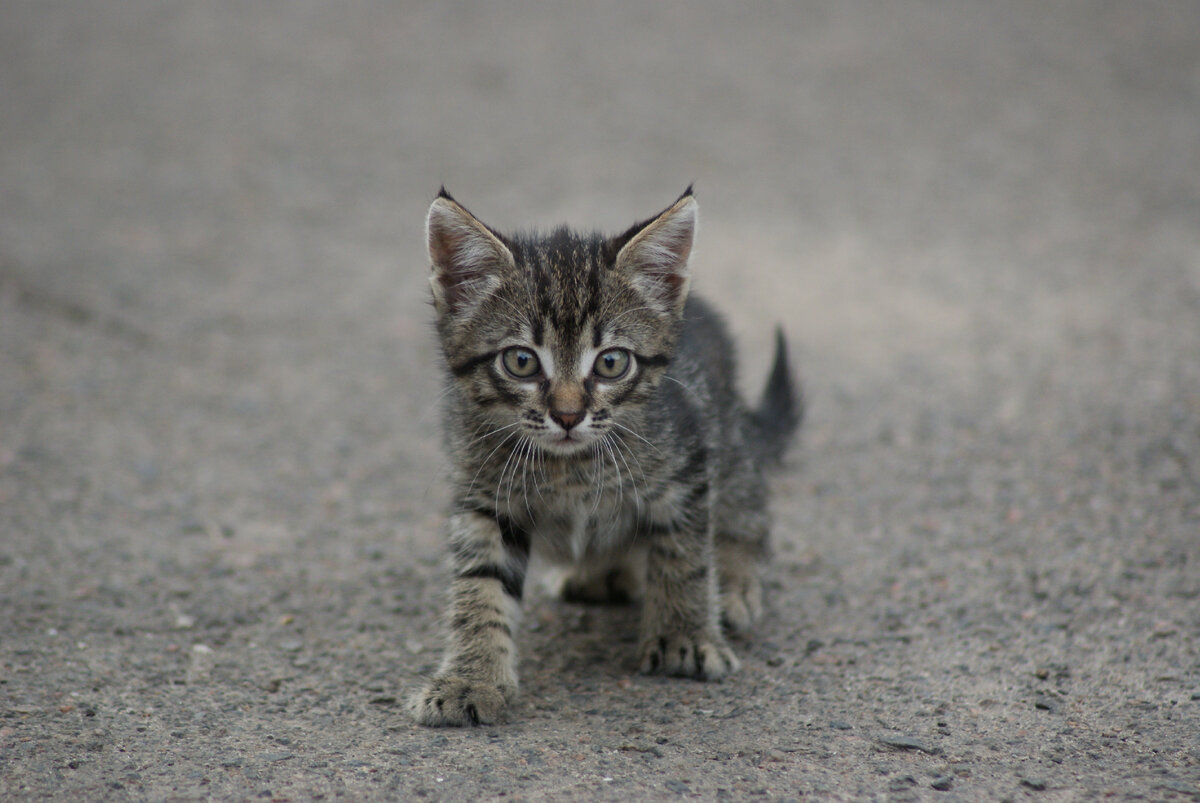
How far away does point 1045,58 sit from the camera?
1066cm

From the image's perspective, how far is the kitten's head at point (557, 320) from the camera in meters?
3.59

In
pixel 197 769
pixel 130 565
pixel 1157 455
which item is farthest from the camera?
pixel 1157 455

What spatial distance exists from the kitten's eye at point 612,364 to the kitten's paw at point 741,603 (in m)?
1.18

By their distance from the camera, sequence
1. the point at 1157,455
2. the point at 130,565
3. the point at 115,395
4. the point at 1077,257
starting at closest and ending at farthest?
the point at 130,565 → the point at 1157,455 → the point at 115,395 → the point at 1077,257

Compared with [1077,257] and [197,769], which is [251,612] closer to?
[197,769]

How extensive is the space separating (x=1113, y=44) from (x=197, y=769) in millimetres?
10622

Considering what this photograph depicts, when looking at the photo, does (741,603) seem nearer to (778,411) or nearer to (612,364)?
(778,411)

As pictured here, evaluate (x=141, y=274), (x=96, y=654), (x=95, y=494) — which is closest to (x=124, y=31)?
(x=141, y=274)

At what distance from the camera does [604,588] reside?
4660 mm

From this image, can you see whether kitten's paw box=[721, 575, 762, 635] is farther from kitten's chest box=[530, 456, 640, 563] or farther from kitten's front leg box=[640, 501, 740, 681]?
kitten's chest box=[530, 456, 640, 563]

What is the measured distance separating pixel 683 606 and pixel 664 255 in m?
1.22

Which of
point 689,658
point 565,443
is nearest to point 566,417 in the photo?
point 565,443

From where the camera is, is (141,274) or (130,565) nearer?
(130,565)

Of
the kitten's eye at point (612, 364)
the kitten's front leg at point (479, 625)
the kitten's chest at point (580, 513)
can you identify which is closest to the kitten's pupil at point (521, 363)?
the kitten's eye at point (612, 364)
